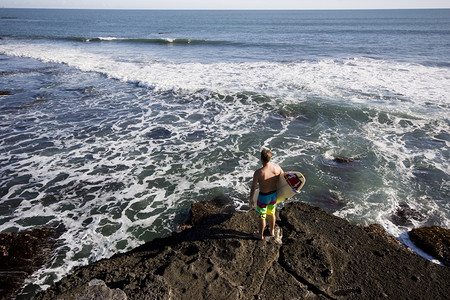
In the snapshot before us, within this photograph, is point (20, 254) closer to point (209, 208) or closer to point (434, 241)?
point (209, 208)

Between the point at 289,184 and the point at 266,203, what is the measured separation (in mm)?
516

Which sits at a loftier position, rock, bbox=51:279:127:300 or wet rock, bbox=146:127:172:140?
rock, bbox=51:279:127:300

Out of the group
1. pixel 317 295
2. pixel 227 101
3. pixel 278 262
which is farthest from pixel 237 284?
pixel 227 101

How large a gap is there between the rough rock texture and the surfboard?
0.74 metres

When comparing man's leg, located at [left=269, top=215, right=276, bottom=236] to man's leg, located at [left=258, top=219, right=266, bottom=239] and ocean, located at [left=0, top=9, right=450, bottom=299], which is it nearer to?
man's leg, located at [left=258, top=219, right=266, bottom=239]

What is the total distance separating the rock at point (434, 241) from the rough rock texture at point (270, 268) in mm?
732

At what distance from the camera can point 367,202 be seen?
6535 millimetres

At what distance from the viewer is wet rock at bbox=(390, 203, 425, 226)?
5902 mm

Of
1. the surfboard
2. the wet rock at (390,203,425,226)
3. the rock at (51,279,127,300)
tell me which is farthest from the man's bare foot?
the wet rock at (390,203,425,226)

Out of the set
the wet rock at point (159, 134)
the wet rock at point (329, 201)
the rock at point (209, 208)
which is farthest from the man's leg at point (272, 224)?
the wet rock at point (159, 134)

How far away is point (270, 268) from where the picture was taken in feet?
13.4

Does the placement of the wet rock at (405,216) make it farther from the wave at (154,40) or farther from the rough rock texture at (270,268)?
the wave at (154,40)

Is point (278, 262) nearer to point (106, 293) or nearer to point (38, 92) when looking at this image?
point (106, 293)

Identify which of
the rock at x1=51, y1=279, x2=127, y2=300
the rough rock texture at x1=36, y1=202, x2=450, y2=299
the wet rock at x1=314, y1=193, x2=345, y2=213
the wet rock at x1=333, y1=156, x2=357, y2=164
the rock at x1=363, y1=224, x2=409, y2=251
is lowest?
the wet rock at x1=314, y1=193, x2=345, y2=213
